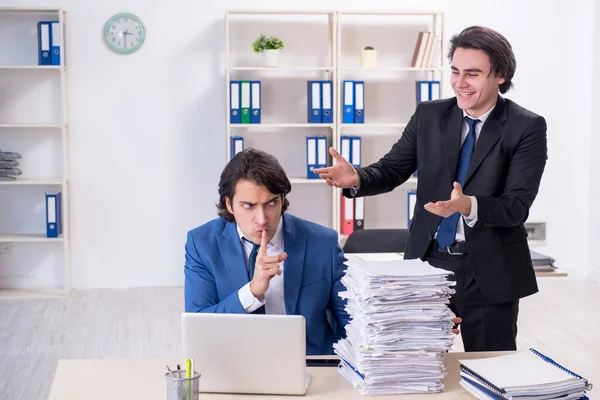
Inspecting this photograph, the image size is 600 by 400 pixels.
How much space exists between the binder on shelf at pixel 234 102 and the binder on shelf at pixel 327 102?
562 millimetres

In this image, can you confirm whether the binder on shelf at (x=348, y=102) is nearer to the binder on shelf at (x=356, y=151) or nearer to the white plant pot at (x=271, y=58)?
the binder on shelf at (x=356, y=151)

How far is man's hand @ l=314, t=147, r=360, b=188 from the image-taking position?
256 cm

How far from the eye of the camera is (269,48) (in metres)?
5.70

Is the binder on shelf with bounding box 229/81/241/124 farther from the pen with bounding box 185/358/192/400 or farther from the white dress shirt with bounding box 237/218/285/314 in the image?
the pen with bounding box 185/358/192/400

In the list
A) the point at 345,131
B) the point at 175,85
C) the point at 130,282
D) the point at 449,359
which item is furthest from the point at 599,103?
the point at 449,359

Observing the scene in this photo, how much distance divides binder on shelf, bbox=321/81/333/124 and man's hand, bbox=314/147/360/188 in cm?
309

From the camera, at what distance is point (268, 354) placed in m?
1.89

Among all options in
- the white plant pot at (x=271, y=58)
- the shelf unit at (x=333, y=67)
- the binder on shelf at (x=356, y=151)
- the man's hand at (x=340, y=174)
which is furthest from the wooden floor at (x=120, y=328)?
the man's hand at (x=340, y=174)

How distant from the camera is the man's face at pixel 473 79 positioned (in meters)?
2.56

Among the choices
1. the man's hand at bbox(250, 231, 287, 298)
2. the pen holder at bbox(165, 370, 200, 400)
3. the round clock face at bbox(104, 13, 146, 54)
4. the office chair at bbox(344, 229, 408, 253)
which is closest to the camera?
the pen holder at bbox(165, 370, 200, 400)

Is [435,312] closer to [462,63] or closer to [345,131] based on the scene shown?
[462,63]

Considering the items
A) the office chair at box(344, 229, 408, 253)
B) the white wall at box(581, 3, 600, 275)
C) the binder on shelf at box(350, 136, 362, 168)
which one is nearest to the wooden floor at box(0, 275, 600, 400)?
the white wall at box(581, 3, 600, 275)

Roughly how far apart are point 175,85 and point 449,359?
4.09 meters

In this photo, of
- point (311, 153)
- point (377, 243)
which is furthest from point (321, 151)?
point (377, 243)
